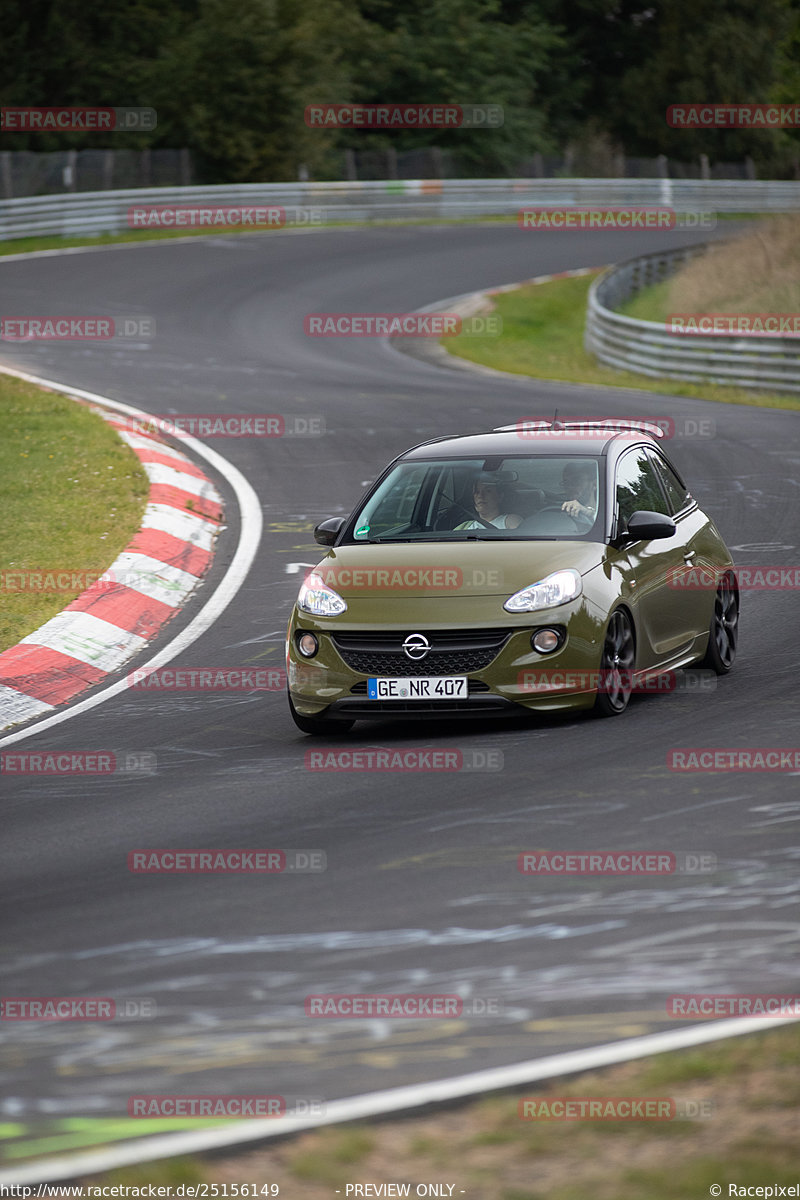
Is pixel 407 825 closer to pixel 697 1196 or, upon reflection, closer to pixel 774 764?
pixel 774 764

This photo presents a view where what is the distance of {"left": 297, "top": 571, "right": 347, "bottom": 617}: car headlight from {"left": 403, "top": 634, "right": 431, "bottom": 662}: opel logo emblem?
47 centimetres

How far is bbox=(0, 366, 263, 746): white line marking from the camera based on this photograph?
10742 millimetres

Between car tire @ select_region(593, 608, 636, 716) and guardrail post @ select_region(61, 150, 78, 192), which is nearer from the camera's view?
car tire @ select_region(593, 608, 636, 716)

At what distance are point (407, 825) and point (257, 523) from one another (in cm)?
920

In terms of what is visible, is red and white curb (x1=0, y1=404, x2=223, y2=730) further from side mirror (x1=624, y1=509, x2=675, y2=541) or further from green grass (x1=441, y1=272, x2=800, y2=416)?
green grass (x1=441, y1=272, x2=800, y2=416)

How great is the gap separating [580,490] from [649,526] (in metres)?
0.60

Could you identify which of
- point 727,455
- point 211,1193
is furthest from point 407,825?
point 727,455

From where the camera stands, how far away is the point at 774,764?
28.3 feet

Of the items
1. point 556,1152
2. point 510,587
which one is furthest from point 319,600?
point 556,1152

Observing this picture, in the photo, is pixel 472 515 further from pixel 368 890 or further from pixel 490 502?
pixel 368 890

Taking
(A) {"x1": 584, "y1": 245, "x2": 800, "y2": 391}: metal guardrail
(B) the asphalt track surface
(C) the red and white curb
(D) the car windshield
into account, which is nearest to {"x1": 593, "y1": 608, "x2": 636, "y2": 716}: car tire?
(B) the asphalt track surface

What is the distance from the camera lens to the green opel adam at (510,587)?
9531mm

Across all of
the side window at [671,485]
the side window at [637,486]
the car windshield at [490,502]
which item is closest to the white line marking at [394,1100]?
the car windshield at [490,502]

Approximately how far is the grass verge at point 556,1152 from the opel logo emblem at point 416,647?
4739 millimetres
